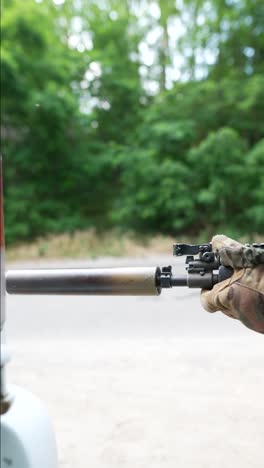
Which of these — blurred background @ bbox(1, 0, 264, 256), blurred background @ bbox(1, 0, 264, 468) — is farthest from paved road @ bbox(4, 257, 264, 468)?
blurred background @ bbox(1, 0, 264, 256)

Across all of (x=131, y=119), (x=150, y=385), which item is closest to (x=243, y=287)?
(x=150, y=385)

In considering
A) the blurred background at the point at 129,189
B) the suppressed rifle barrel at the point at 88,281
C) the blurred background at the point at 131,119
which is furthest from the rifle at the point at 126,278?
the blurred background at the point at 131,119

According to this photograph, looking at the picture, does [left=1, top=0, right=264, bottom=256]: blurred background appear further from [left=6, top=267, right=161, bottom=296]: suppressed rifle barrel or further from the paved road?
[left=6, top=267, right=161, bottom=296]: suppressed rifle barrel

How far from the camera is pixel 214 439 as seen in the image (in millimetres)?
1011

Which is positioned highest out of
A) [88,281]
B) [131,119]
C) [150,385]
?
[131,119]

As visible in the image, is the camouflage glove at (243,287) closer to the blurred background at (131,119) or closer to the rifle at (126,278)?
the rifle at (126,278)

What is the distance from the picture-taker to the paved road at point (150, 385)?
0.98 metres

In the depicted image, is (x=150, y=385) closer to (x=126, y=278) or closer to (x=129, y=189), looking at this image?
(x=126, y=278)

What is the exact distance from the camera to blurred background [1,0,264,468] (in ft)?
4.16

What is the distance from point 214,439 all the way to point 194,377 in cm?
32

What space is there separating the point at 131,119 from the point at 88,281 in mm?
5195

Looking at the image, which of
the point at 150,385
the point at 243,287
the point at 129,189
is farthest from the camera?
the point at 129,189

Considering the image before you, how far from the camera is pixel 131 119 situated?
223 inches

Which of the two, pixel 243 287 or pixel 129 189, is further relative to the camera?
pixel 129 189
